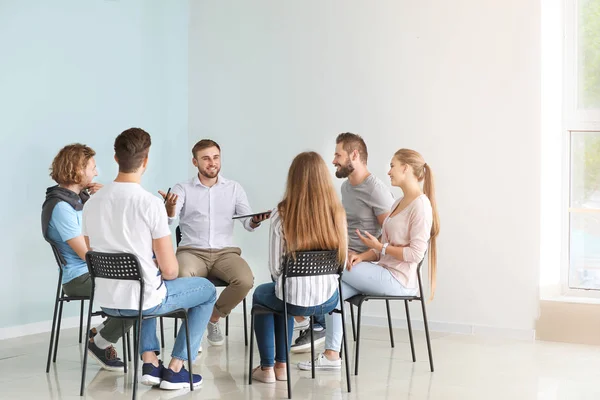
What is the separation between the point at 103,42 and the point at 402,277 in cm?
306

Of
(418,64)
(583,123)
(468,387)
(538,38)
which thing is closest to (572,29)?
(538,38)

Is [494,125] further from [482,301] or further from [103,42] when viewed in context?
[103,42]

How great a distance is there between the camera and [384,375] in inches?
170

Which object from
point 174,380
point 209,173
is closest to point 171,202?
point 209,173

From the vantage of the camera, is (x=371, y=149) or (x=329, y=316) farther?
(x=371, y=149)

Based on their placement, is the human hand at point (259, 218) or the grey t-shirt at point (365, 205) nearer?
the human hand at point (259, 218)

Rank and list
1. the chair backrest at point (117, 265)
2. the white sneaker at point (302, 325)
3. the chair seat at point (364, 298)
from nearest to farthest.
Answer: the chair backrest at point (117, 265) → the chair seat at point (364, 298) → the white sneaker at point (302, 325)

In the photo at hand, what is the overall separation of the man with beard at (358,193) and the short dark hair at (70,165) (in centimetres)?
149

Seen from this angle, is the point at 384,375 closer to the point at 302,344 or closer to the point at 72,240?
the point at 302,344

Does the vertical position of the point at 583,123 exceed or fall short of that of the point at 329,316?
it exceeds it

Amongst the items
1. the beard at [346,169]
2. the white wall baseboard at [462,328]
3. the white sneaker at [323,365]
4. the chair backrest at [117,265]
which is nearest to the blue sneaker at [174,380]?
the chair backrest at [117,265]

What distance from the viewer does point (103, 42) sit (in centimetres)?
596

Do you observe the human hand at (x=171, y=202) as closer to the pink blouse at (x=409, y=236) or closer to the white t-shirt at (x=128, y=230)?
the white t-shirt at (x=128, y=230)

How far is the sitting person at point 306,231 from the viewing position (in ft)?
12.6
